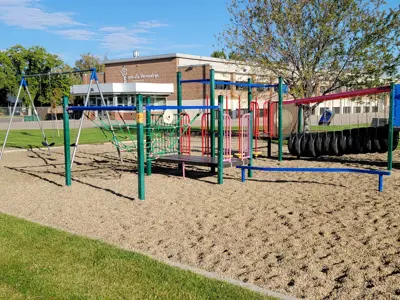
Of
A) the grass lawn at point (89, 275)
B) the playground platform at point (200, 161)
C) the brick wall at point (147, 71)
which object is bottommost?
the grass lawn at point (89, 275)

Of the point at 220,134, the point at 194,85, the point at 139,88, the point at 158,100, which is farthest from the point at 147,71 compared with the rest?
the point at 220,134

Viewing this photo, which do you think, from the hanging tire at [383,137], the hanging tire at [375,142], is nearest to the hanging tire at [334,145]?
the hanging tire at [375,142]

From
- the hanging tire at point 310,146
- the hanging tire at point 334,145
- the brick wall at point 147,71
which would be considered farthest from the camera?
the brick wall at point 147,71

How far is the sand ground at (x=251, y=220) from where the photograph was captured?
13.5 feet

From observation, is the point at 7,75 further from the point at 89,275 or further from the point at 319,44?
the point at 89,275

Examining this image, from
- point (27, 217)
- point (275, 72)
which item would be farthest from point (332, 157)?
point (27, 217)

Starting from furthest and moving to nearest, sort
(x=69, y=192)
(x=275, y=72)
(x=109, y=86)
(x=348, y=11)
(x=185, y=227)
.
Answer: (x=109, y=86)
(x=275, y=72)
(x=348, y=11)
(x=69, y=192)
(x=185, y=227)

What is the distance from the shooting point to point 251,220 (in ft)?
19.7

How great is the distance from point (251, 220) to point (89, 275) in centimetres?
262

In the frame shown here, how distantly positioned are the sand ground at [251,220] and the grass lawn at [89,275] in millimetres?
371

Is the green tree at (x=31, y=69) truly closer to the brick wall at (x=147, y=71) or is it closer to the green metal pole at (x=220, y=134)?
the brick wall at (x=147, y=71)

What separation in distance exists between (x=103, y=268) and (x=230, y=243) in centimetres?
155

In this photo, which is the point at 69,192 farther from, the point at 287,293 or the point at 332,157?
the point at 332,157

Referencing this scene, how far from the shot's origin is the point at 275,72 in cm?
1961
